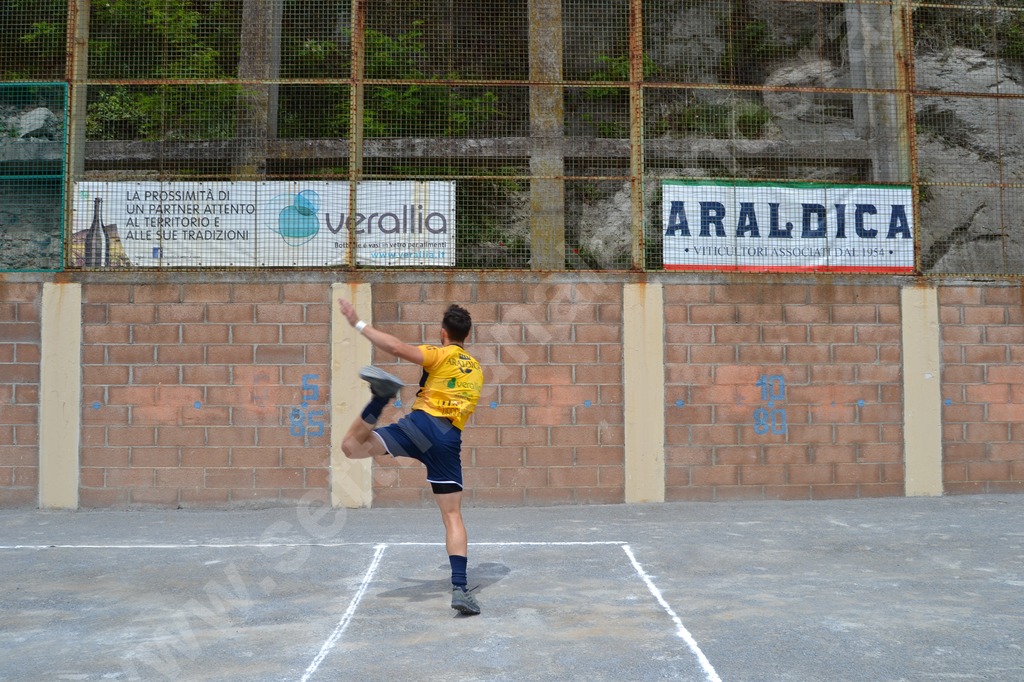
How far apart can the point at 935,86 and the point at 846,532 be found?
26.3 feet

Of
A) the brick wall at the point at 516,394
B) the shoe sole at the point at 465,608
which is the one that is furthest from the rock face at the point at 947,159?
the shoe sole at the point at 465,608

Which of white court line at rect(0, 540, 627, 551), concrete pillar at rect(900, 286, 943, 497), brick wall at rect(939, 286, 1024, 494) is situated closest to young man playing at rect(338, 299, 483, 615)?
white court line at rect(0, 540, 627, 551)

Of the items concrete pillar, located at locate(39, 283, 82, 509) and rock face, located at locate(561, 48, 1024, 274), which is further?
rock face, located at locate(561, 48, 1024, 274)

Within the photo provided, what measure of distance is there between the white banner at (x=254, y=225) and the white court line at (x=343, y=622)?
4.16 meters

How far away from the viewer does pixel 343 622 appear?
4.94 m

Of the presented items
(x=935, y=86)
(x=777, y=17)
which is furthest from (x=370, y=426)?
(x=935, y=86)

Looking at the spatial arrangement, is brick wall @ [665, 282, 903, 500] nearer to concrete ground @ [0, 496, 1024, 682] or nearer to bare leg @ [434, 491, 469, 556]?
concrete ground @ [0, 496, 1024, 682]

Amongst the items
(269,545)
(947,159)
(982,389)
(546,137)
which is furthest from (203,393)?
(947,159)

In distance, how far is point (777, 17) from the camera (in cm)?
1207

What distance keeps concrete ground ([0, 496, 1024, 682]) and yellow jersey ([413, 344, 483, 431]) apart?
1161 mm

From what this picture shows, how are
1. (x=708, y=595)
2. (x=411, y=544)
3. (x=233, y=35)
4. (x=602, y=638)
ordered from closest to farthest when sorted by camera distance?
(x=602, y=638)
(x=708, y=595)
(x=411, y=544)
(x=233, y=35)

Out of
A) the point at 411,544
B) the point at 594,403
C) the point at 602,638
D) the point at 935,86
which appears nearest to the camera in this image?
the point at 602,638

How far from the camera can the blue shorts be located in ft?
17.6

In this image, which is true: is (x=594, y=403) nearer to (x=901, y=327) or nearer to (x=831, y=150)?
(x=901, y=327)
